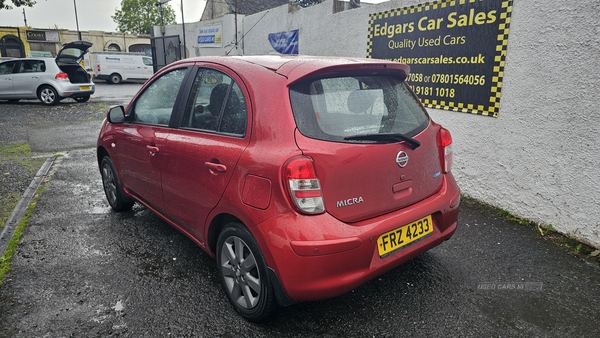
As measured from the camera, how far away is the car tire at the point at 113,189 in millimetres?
4387

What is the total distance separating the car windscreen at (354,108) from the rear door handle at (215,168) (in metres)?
0.59

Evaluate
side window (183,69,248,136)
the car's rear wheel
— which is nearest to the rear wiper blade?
side window (183,69,248,136)

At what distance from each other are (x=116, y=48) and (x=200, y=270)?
51.5 metres

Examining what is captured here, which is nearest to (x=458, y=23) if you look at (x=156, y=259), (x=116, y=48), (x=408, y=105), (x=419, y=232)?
(x=408, y=105)

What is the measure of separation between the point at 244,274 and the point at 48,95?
1548 cm

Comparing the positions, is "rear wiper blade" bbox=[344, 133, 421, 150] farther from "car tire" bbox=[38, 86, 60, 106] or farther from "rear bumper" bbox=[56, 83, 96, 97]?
"car tire" bbox=[38, 86, 60, 106]

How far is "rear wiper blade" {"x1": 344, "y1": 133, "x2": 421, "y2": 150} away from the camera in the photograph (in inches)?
96.8

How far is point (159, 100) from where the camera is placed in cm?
368

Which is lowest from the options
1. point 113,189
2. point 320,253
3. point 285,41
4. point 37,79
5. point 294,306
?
point 294,306

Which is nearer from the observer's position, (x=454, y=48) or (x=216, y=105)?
(x=216, y=105)

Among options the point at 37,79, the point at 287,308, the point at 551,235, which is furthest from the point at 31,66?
the point at 551,235

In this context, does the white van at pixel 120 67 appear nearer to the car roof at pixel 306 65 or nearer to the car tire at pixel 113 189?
the car tire at pixel 113 189

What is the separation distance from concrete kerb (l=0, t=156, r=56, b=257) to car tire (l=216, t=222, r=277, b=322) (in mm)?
2247

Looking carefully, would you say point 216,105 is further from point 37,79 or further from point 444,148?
point 37,79
